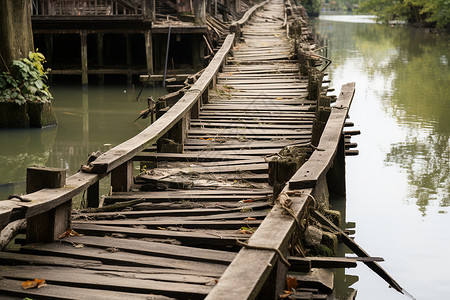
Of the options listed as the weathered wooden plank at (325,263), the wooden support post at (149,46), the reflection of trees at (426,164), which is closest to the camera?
the weathered wooden plank at (325,263)

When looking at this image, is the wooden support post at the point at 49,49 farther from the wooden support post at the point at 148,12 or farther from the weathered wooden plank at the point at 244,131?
the weathered wooden plank at the point at 244,131

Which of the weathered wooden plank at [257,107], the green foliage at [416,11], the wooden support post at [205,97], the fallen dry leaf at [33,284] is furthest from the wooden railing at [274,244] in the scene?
the green foliage at [416,11]

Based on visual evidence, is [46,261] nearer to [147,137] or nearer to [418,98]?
[147,137]

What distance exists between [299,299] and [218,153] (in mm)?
3816

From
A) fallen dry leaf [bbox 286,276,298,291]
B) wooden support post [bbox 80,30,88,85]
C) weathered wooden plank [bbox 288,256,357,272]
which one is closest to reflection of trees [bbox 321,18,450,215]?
weathered wooden plank [bbox 288,256,357,272]

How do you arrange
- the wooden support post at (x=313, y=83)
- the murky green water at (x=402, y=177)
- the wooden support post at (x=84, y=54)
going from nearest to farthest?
1. the murky green water at (x=402, y=177)
2. the wooden support post at (x=313, y=83)
3. the wooden support post at (x=84, y=54)

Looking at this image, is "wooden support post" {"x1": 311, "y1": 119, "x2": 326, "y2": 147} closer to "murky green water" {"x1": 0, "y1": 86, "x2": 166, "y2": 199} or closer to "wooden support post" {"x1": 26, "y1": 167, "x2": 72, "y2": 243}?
"murky green water" {"x1": 0, "y1": 86, "x2": 166, "y2": 199}

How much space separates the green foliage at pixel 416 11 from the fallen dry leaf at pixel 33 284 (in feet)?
131

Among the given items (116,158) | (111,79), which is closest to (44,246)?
(116,158)

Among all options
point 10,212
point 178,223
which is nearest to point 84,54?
point 178,223

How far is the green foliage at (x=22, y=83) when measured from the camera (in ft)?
39.4

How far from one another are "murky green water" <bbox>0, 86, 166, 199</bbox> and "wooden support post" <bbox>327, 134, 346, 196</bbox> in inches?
113

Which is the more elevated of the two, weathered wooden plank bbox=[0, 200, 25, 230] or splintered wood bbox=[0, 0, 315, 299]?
weathered wooden plank bbox=[0, 200, 25, 230]

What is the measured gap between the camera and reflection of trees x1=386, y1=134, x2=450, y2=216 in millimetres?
9742
